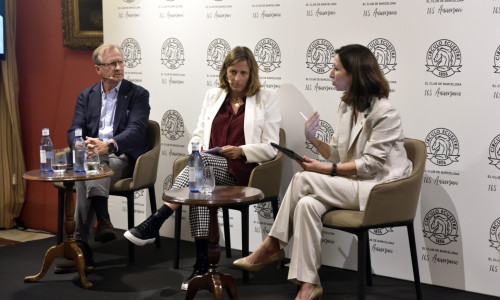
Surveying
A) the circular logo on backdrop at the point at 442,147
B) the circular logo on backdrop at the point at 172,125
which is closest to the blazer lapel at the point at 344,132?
the circular logo on backdrop at the point at 442,147

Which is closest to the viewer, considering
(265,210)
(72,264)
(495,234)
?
(495,234)

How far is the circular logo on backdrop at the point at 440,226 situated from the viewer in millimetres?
4031

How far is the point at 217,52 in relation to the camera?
505 centimetres

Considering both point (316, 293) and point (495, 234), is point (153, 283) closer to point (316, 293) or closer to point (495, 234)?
point (316, 293)

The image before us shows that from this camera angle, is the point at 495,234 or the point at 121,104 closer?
the point at 495,234

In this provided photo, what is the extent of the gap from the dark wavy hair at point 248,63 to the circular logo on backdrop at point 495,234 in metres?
1.74

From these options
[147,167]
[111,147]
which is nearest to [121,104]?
[111,147]

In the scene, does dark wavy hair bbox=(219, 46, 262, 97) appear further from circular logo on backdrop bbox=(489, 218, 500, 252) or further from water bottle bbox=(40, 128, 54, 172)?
circular logo on backdrop bbox=(489, 218, 500, 252)

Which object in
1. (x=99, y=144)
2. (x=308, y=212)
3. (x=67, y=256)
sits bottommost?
(x=67, y=256)

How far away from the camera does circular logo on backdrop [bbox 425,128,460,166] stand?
13.1ft

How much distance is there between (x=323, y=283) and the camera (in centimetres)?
420

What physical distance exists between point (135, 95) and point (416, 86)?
2064mm

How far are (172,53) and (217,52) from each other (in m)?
0.45

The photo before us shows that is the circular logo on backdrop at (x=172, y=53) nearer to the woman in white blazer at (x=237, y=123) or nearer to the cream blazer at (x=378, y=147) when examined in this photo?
the woman in white blazer at (x=237, y=123)
